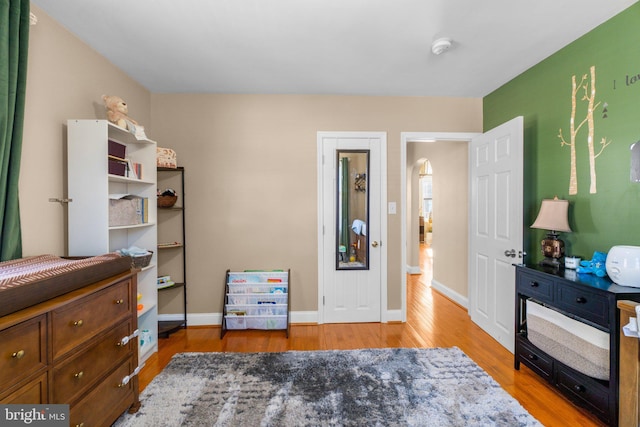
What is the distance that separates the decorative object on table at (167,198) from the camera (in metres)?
2.88

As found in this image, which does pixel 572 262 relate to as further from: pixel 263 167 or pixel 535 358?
pixel 263 167

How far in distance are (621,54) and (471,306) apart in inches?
Result: 102

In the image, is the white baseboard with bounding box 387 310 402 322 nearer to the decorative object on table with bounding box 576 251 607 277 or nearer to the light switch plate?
the light switch plate

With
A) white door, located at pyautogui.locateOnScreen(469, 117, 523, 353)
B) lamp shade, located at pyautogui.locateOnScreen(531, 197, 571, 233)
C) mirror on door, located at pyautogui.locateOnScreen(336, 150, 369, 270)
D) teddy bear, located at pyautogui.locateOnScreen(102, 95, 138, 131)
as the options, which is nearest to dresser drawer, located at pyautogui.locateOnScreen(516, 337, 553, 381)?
white door, located at pyautogui.locateOnScreen(469, 117, 523, 353)

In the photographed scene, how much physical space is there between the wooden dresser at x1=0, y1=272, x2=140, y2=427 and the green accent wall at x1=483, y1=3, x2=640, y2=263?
319cm

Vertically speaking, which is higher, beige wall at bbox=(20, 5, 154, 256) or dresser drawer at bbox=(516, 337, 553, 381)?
beige wall at bbox=(20, 5, 154, 256)

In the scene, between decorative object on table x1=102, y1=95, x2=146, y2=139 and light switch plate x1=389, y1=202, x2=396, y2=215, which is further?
light switch plate x1=389, y1=202, x2=396, y2=215

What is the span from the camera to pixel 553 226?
84.7 inches

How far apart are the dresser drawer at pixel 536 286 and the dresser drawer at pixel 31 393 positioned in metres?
2.90

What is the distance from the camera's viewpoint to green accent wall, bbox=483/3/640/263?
1859mm

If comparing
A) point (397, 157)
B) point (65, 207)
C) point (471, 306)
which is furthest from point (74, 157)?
point (471, 306)

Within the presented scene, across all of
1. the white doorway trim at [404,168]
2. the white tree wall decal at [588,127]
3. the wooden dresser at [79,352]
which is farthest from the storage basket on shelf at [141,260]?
the white tree wall decal at [588,127]

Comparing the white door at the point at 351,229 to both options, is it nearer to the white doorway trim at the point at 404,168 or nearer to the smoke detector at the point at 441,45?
the white doorway trim at the point at 404,168

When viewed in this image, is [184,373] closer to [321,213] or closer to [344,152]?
[321,213]
